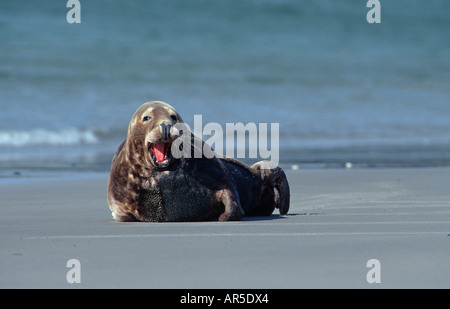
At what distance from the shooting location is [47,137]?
20281mm

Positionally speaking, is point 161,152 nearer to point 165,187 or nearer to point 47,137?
point 165,187

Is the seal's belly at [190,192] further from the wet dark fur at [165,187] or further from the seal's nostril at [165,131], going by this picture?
the seal's nostril at [165,131]

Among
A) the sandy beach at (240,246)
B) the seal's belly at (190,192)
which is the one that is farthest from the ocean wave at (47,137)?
the seal's belly at (190,192)

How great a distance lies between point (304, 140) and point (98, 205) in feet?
39.5

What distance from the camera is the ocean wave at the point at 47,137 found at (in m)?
19.5

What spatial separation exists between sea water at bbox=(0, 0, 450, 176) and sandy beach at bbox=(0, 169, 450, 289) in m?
5.42

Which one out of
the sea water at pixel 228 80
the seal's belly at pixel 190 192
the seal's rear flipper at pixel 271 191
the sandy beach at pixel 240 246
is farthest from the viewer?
the sea water at pixel 228 80

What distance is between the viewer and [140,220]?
706 cm

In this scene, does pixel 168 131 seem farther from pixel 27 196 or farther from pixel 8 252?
pixel 27 196

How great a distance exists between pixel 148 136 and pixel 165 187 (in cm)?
43

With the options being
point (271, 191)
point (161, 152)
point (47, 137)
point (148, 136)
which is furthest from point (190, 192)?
point (47, 137)

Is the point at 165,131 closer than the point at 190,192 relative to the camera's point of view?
Yes

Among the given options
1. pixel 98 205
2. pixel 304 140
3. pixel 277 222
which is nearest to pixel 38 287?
pixel 277 222

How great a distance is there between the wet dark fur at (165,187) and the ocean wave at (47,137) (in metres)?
12.4
